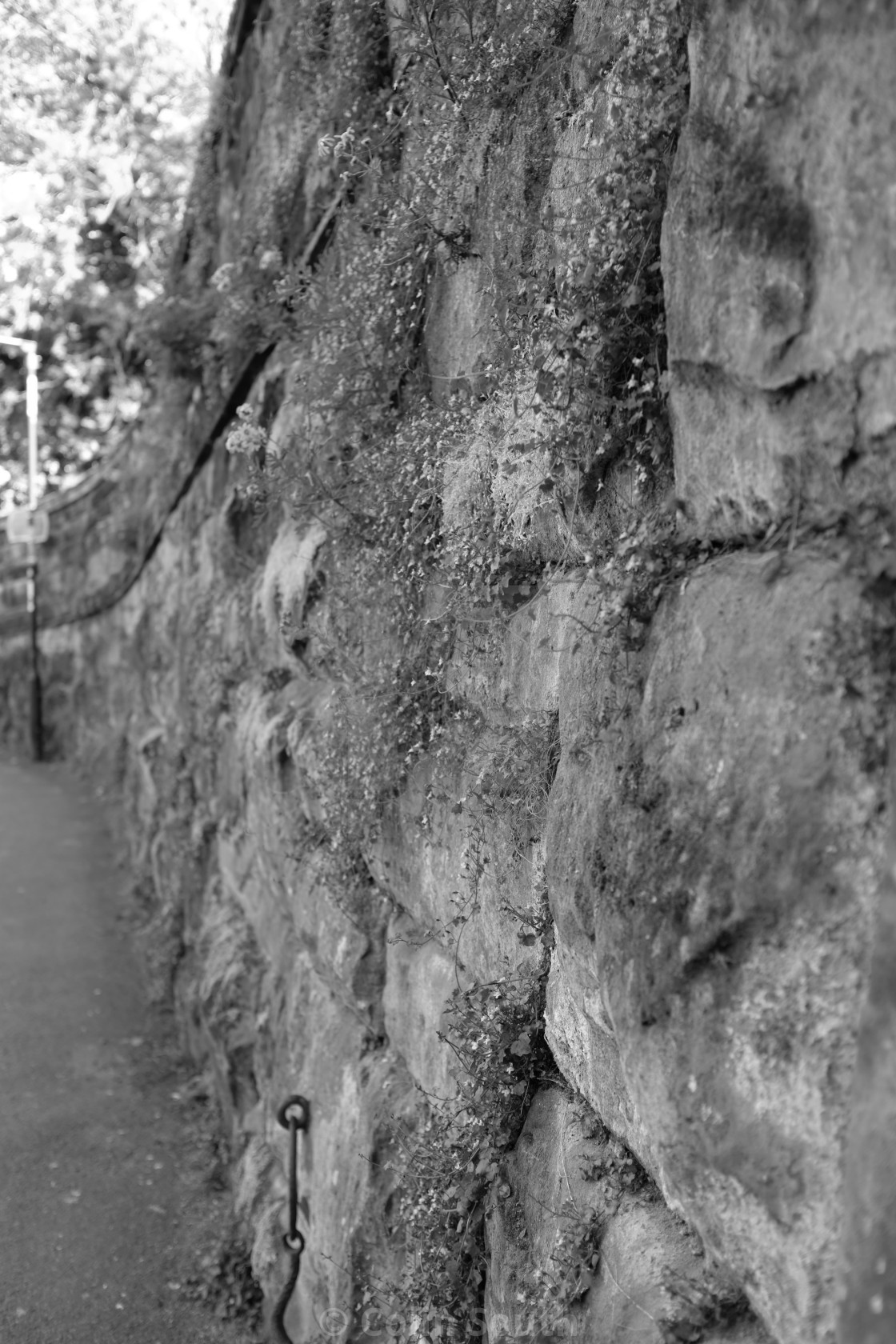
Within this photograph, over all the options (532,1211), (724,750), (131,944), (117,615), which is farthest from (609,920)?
(117,615)

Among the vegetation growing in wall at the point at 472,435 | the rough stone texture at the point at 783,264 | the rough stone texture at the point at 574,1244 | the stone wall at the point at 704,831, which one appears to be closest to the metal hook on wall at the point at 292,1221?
the stone wall at the point at 704,831

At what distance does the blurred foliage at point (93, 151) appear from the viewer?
37.4 feet

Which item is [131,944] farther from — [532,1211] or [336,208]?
[532,1211]

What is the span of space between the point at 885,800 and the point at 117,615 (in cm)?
951

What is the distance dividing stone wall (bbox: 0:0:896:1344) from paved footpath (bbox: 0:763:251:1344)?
3.24 feet

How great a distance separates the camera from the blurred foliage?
1141 cm

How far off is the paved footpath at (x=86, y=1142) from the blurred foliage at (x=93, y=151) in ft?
15.7

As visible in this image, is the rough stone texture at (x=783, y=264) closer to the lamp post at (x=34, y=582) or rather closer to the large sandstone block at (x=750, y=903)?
the large sandstone block at (x=750, y=903)

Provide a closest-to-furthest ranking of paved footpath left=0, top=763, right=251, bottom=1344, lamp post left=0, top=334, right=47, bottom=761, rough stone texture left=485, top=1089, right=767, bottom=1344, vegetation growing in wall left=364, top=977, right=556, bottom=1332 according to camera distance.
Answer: rough stone texture left=485, top=1089, right=767, bottom=1344 < vegetation growing in wall left=364, top=977, right=556, bottom=1332 < paved footpath left=0, top=763, right=251, bottom=1344 < lamp post left=0, top=334, right=47, bottom=761

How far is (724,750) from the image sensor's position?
5.49 ft

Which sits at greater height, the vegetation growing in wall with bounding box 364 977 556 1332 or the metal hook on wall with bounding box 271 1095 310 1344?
the vegetation growing in wall with bounding box 364 977 556 1332

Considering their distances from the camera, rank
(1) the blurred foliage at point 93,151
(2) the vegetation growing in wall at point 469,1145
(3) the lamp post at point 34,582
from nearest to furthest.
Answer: (2) the vegetation growing in wall at point 469,1145 → (1) the blurred foliage at point 93,151 → (3) the lamp post at point 34,582

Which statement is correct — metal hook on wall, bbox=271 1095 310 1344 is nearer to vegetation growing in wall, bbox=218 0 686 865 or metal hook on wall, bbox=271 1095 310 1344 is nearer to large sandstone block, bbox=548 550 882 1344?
vegetation growing in wall, bbox=218 0 686 865

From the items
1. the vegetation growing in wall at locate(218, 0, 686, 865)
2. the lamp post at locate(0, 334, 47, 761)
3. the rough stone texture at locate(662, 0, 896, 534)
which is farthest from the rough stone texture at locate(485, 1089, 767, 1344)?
the lamp post at locate(0, 334, 47, 761)
